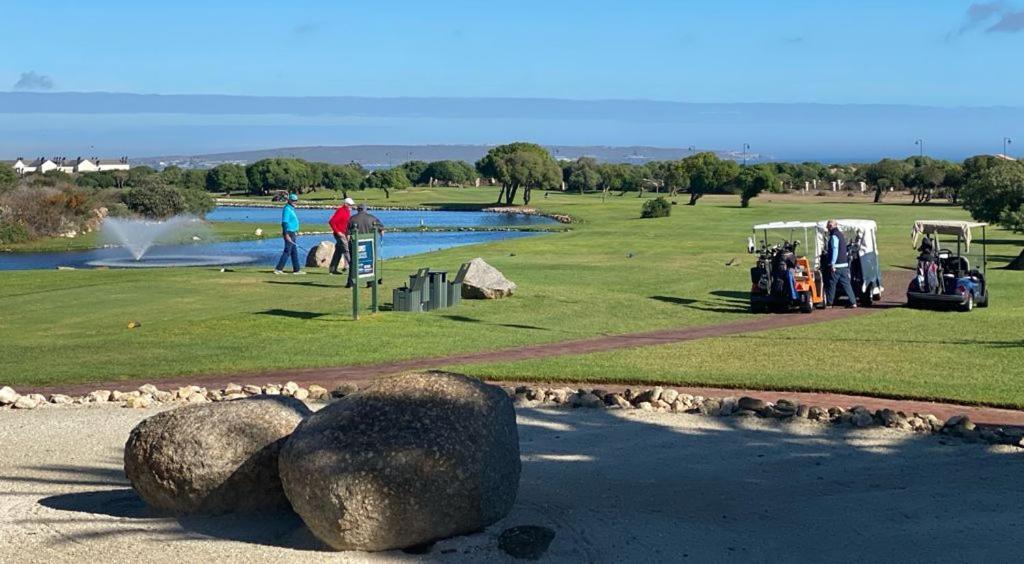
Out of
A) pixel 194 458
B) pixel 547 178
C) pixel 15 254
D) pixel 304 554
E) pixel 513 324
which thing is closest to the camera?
pixel 304 554

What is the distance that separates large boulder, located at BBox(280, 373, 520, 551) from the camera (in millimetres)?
9273

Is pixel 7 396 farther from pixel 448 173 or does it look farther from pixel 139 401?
pixel 448 173

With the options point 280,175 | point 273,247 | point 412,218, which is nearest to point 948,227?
point 273,247

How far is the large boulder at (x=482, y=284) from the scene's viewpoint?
90.1 feet

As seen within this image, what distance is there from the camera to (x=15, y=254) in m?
59.2

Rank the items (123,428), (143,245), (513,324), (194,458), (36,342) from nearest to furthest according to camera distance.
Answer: (194,458) < (123,428) < (36,342) < (513,324) < (143,245)

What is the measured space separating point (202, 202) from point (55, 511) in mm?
80534

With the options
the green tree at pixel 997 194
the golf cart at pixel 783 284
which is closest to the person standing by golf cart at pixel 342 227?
the golf cart at pixel 783 284

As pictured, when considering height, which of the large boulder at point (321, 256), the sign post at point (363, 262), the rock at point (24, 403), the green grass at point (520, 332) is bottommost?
the rock at point (24, 403)

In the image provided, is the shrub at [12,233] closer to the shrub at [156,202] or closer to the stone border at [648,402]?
the shrub at [156,202]

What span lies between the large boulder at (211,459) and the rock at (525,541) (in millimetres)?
2167

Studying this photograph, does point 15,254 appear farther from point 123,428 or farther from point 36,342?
point 123,428

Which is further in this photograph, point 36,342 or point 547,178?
point 547,178

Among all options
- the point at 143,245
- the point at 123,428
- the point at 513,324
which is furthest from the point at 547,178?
the point at 123,428
